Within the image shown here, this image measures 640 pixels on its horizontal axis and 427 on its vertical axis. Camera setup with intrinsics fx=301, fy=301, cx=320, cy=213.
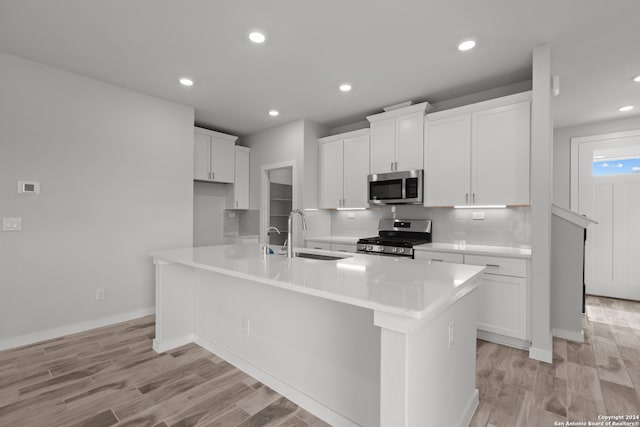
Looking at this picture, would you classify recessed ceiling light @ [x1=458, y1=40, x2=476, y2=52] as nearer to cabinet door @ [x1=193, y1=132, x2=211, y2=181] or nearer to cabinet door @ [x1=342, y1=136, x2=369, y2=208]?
cabinet door @ [x1=342, y1=136, x2=369, y2=208]

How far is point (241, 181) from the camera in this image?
542 cm

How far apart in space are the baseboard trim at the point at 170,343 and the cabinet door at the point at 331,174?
8.76 ft

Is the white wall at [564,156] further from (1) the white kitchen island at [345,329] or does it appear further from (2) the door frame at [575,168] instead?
(1) the white kitchen island at [345,329]

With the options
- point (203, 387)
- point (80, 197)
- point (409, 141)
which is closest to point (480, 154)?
point (409, 141)

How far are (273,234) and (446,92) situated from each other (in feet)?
11.3

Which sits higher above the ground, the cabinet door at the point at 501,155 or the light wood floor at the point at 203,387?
the cabinet door at the point at 501,155

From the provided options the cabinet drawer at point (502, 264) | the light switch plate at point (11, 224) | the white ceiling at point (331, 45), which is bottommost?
the cabinet drawer at point (502, 264)

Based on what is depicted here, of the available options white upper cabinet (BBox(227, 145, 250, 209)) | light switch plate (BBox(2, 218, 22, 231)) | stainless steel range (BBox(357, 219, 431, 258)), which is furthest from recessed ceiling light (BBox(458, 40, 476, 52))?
light switch plate (BBox(2, 218, 22, 231))

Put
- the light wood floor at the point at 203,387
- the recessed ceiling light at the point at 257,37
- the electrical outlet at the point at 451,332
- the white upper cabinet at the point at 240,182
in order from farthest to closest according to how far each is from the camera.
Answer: the white upper cabinet at the point at 240,182
the recessed ceiling light at the point at 257,37
the light wood floor at the point at 203,387
the electrical outlet at the point at 451,332

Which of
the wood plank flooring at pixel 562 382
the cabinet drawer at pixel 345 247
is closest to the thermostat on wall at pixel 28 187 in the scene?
the cabinet drawer at pixel 345 247

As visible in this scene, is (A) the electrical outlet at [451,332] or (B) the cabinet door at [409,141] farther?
(B) the cabinet door at [409,141]

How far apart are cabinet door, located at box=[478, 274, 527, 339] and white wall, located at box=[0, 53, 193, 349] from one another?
3687 millimetres

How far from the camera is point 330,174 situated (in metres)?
4.71

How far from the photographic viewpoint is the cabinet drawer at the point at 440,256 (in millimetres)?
3131
